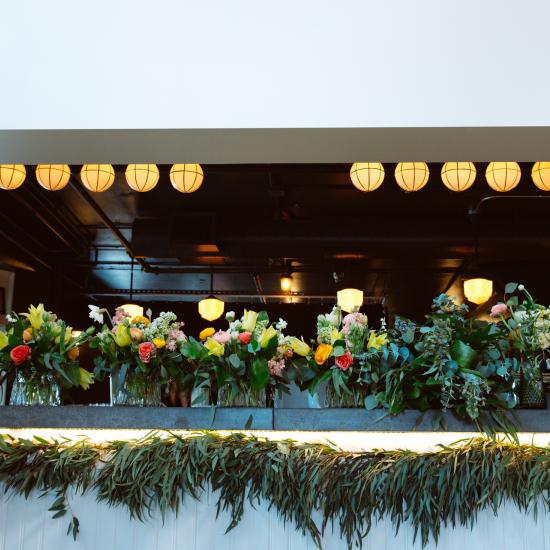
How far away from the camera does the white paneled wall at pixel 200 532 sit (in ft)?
8.46

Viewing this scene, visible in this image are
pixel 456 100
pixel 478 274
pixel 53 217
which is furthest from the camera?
pixel 53 217

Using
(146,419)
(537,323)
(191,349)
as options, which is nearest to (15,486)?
(146,419)

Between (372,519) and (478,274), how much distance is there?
5067mm

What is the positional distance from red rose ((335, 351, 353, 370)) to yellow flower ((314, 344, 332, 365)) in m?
0.05

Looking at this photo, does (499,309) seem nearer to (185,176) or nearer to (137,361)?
(137,361)

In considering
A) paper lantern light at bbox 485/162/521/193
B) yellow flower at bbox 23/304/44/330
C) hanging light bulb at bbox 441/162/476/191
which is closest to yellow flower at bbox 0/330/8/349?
yellow flower at bbox 23/304/44/330

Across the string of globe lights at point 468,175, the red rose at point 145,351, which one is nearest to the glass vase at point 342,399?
the red rose at point 145,351

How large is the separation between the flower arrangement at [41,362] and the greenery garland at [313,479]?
0.25 meters

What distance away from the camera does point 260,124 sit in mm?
2762

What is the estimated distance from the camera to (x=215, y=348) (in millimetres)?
2672

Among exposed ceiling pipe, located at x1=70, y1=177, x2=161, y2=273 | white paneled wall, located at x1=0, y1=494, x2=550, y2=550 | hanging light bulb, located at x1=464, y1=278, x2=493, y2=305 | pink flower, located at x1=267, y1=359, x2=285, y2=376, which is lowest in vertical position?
white paneled wall, located at x1=0, y1=494, x2=550, y2=550

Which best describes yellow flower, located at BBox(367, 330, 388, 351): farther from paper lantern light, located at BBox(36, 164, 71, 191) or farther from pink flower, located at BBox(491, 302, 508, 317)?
paper lantern light, located at BBox(36, 164, 71, 191)

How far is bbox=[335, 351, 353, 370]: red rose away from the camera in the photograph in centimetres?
263

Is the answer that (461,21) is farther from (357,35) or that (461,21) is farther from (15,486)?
(15,486)
